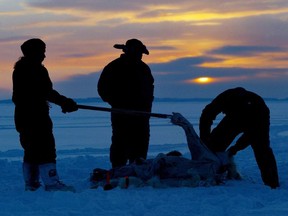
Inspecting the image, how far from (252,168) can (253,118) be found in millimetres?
2124

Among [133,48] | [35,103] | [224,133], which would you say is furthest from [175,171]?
[133,48]

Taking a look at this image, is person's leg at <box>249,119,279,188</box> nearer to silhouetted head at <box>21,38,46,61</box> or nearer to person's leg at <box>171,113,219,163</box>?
person's leg at <box>171,113,219,163</box>

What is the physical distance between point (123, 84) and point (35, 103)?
186 centimetres

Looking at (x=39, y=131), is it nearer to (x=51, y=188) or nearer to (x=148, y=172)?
(x=51, y=188)

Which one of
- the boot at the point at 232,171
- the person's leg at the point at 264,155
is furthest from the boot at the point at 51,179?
the person's leg at the point at 264,155

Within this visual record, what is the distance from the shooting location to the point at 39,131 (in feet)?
20.7

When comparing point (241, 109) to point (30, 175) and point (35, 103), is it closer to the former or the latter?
point (35, 103)

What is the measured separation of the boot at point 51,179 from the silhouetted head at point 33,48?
116 centimetres

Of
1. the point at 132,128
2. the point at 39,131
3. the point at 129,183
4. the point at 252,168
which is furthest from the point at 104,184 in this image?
the point at 252,168

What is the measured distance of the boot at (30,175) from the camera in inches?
251

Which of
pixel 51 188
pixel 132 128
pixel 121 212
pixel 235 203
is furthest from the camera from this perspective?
pixel 132 128

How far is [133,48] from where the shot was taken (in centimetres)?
784

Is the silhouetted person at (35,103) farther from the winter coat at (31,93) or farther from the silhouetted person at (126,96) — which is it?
the silhouetted person at (126,96)

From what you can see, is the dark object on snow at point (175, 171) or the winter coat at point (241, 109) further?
the winter coat at point (241, 109)
